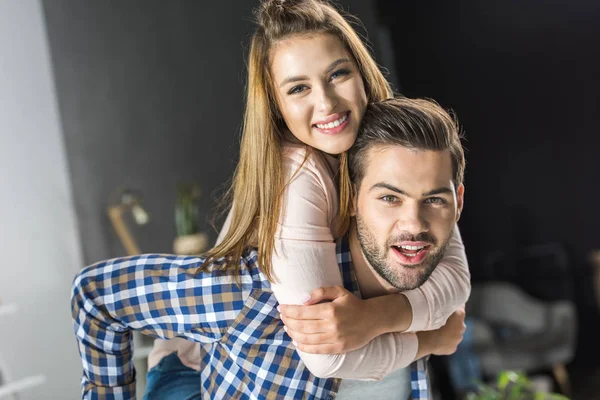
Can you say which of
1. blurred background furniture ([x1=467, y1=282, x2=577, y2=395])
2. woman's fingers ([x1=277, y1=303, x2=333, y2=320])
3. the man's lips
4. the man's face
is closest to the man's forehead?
the man's face

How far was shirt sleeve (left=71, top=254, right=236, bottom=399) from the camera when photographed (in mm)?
1251

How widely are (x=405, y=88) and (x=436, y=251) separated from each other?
7.15 feet

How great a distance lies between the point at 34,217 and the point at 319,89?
1.90m

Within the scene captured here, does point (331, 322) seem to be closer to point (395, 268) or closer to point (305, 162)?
point (395, 268)

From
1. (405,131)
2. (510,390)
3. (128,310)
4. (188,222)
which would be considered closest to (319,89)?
(405,131)

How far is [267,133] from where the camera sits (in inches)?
47.0

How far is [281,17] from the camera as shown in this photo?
3.83ft

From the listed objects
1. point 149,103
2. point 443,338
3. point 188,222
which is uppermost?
point 149,103

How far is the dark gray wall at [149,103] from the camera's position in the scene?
2.79 m

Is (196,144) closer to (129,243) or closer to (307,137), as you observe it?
(129,243)

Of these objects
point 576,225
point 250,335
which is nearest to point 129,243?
point 250,335

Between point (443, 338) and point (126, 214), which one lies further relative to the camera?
point (126, 214)

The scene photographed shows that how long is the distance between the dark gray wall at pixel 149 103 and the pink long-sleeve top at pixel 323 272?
166 centimetres

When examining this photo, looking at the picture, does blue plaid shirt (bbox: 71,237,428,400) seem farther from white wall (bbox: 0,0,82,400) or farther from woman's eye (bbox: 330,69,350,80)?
white wall (bbox: 0,0,82,400)
